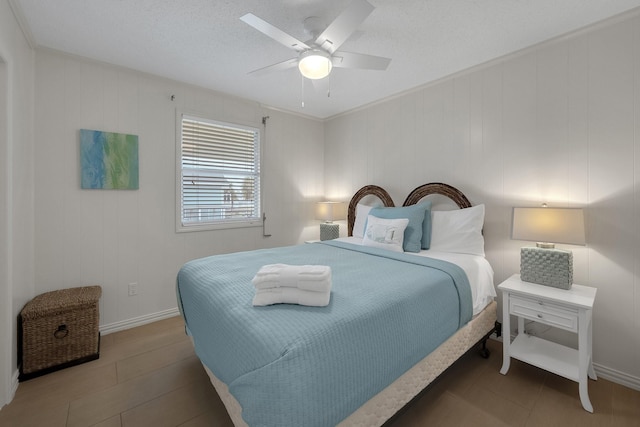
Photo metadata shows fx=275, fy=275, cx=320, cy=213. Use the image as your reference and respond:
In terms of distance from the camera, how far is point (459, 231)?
97.5 inches

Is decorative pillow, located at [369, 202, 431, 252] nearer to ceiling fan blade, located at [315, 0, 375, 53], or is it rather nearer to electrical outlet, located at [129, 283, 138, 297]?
ceiling fan blade, located at [315, 0, 375, 53]

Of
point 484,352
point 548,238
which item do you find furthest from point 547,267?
point 484,352

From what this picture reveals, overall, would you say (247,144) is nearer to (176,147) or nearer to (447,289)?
(176,147)

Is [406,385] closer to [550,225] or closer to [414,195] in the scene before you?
Answer: [550,225]

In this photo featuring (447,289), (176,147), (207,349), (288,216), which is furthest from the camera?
(288,216)

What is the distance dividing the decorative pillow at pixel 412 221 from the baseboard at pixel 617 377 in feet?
4.79

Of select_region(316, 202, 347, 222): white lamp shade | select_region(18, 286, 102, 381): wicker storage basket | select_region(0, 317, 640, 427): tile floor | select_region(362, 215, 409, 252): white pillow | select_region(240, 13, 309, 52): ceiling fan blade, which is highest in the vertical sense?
select_region(240, 13, 309, 52): ceiling fan blade

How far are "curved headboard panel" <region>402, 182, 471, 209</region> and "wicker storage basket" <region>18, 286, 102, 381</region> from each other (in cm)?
307

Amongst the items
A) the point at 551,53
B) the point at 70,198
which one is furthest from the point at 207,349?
the point at 551,53

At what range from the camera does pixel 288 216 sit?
12.9ft

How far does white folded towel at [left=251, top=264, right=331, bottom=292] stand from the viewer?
128 centimetres

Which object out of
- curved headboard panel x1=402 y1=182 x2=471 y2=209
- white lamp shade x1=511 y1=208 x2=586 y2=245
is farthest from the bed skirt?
curved headboard panel x1=402 y1=182 x2=471 y2=209

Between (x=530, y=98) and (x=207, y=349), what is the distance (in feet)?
9.83

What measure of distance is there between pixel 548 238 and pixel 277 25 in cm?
243
